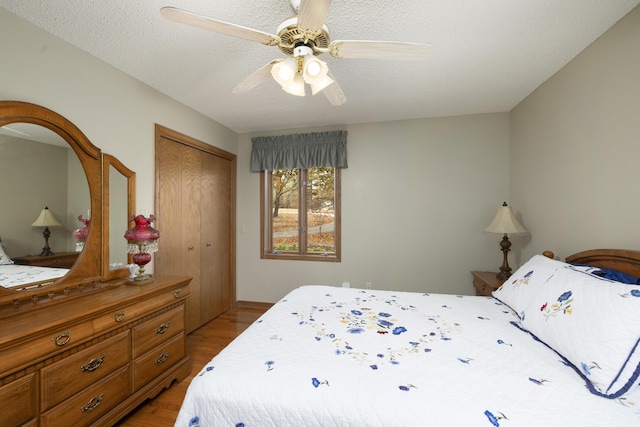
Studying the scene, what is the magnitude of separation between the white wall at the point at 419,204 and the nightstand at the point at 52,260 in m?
2.30

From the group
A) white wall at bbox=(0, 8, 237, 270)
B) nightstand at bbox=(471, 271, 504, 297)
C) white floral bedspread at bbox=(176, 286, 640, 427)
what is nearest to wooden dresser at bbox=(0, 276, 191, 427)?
white floral bedspread at bbox=(176, 286, 640, 427)

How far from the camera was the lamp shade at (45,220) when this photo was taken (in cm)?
171

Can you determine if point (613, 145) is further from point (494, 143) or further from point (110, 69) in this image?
point (110, 69)

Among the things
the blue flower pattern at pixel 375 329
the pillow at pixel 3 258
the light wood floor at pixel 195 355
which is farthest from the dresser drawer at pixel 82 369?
the blue flower pattern at pixel 375 329

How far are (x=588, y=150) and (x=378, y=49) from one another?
5.69 ft

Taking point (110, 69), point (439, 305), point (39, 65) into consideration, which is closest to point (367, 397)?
point (439, 305)

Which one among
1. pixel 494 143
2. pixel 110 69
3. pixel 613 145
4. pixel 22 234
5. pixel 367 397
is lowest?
pixel 367 397

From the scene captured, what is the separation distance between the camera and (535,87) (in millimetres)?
2490

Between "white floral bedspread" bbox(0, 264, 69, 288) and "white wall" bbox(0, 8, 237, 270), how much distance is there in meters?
0.79

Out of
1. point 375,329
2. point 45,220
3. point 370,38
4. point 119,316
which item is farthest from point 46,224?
point 370,38

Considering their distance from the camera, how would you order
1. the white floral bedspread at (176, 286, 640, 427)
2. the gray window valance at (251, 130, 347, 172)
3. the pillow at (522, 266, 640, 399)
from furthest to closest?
the gray window valance at (251, 130, 347, 172) < the pillow at (522, 266, 640, 399) < the white floral bedspread at (176, 286, 640, 427)

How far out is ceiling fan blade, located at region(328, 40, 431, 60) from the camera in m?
1.29

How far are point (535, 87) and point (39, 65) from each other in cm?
386

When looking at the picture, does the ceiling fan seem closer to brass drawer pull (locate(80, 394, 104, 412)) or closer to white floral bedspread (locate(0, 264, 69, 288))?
white floral bedspread (locate(0, 264, 69, 288))
